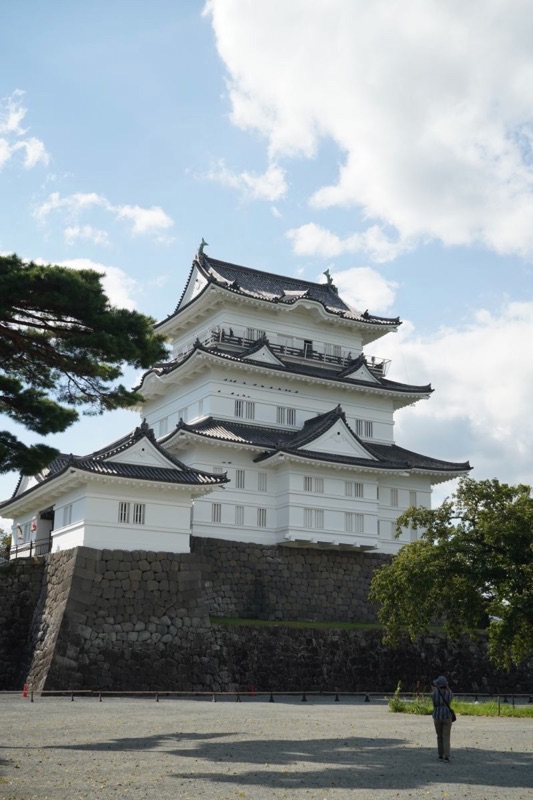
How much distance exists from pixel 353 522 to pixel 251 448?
546 cm

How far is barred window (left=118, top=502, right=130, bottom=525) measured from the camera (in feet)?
92.3

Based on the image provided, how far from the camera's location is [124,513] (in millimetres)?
28234

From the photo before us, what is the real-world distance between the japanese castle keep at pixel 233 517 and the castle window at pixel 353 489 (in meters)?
0.07

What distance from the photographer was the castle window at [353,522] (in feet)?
116

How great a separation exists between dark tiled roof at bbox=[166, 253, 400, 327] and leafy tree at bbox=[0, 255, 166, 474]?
21.1 metres

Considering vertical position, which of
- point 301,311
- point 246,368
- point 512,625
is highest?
point 301,311

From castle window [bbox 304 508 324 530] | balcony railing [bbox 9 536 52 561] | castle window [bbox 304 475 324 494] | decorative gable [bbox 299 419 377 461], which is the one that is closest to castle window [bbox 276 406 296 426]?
decorative gable [bbox 299 419 377 461]

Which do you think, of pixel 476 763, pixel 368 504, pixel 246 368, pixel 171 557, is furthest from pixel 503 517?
pixel 246 368

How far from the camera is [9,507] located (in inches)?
1346

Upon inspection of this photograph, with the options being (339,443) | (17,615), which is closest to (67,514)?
(17,615)

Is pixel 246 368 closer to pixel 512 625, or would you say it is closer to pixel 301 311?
pixel 301 311

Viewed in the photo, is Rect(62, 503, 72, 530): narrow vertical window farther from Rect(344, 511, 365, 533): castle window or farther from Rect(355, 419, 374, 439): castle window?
Rect(355, 419, 374, 439): castle window

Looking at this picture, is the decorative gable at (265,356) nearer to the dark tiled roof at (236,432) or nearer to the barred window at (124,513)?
the dark tiled roof at (236,432)

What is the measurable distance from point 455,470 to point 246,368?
36.1 ft
